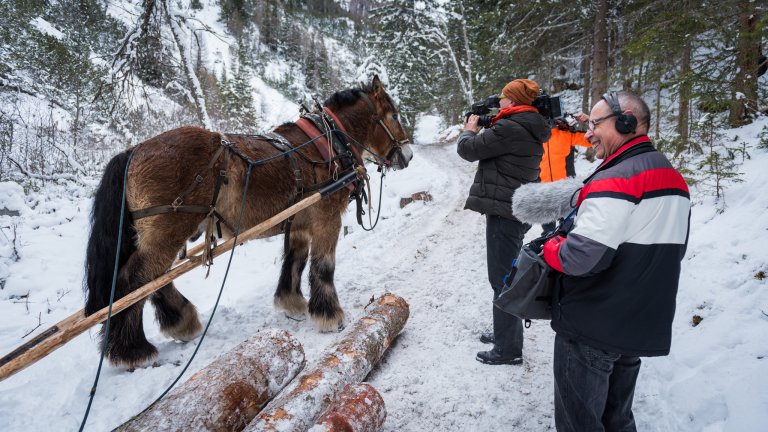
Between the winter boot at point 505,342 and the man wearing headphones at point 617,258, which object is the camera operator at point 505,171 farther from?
the man wearing headphones at point 617,258

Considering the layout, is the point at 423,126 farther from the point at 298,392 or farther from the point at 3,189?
the point at 298,392

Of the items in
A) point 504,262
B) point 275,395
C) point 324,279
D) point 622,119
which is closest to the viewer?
point 622,119

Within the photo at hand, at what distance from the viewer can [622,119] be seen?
1.46 metres

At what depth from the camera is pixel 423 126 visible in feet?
134

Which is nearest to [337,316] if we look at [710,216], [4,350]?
[4,350]

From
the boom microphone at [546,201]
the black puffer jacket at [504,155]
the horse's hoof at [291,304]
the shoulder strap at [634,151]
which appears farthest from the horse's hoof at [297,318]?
the shoulder strap at [634,151]

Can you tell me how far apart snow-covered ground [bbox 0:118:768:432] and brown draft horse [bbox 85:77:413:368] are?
34 cm

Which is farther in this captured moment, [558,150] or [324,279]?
[558,150]

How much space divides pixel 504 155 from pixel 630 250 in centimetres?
142

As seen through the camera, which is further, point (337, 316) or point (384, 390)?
point (337, 316)

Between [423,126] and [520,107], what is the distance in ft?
131

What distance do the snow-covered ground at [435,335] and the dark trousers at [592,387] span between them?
1.93ft

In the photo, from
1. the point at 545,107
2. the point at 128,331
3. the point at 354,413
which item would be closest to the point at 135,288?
the point at 128,331

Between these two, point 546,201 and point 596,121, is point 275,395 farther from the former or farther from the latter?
point 596,121
